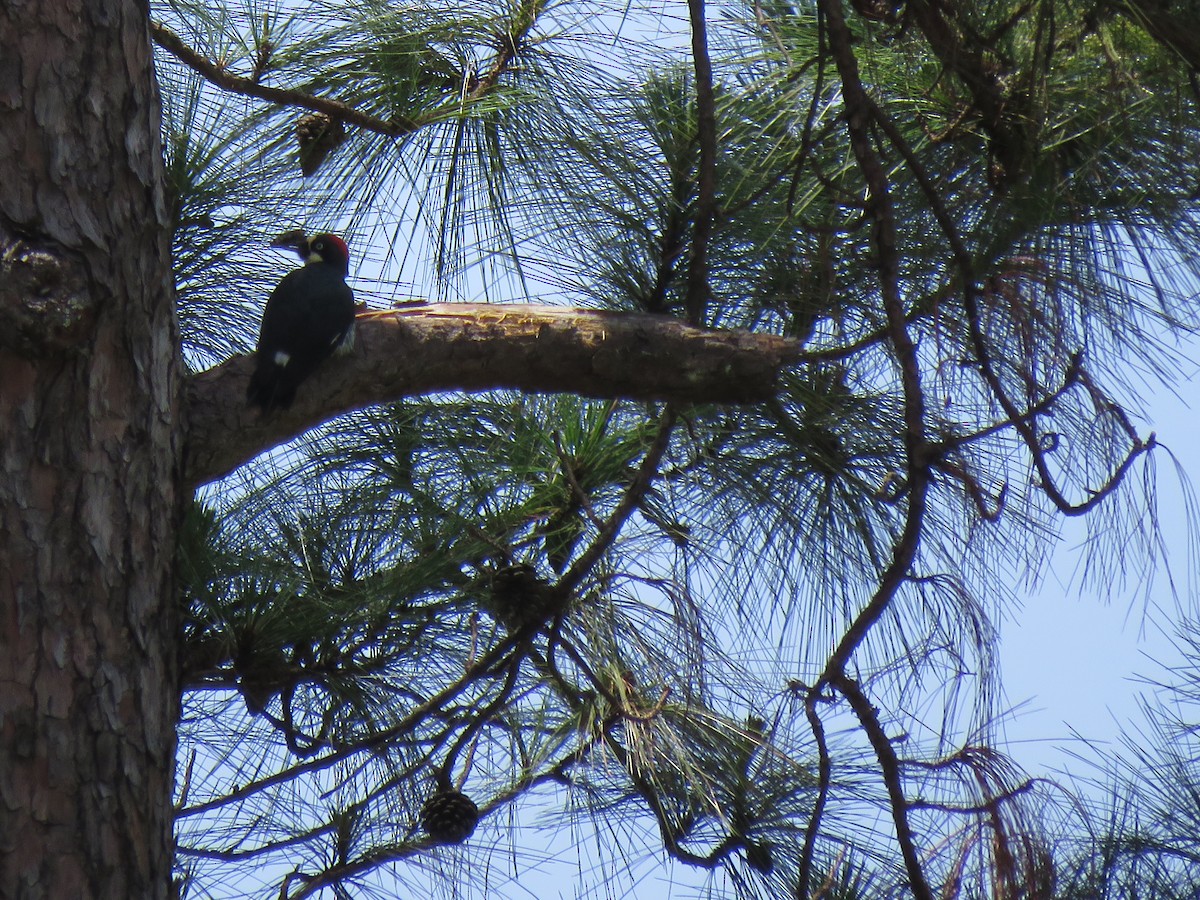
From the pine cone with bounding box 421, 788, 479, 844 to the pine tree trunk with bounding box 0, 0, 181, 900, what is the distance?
0.45 m

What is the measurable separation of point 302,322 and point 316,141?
357 mm

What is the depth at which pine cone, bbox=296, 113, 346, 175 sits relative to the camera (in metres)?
1.65

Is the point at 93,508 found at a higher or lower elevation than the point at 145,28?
lower

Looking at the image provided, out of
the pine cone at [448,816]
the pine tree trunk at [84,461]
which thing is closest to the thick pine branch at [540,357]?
the pine tree trunk at [84,461]

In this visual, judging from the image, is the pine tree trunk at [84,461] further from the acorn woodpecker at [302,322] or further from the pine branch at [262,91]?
the pine branch at [262,91]

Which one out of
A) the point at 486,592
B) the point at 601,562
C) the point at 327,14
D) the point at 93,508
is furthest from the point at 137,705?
the point at 327,14

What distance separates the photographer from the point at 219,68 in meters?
1.58

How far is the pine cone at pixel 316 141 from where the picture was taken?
1652mm

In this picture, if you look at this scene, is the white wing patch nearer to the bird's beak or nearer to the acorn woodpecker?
the acorn woodpecker

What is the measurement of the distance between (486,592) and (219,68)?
71cm

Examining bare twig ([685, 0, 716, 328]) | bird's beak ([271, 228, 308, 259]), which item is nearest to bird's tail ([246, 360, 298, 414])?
bird's beak ([271, 228, 308, 259])

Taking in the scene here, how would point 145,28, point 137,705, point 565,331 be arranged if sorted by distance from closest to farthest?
point 137,705 < point 145,28 < point 565,331

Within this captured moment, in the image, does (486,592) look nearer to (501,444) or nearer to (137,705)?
(501,444)

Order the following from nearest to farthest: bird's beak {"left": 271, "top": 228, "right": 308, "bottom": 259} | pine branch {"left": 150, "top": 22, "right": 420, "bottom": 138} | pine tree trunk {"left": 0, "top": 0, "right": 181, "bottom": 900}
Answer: pine tree trunk {"left": 0, "top": 0, "right": 181, "bottom": 900} → pine branch {"left": 150, "top": 22, "right": 420, "bottom": 138} → bird's beak {"left": 271, "top": 228, "right": 308, "bottom": 259}
